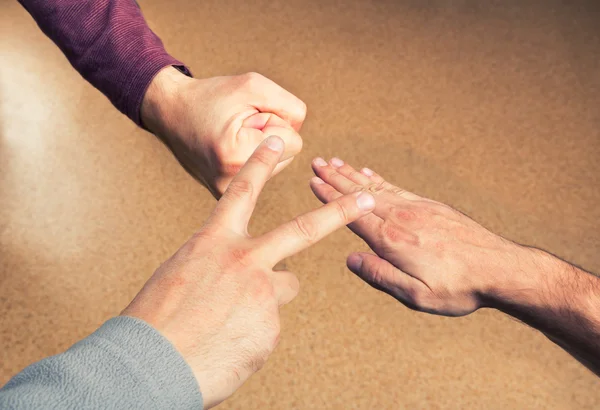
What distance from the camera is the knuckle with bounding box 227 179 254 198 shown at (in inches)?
30.3

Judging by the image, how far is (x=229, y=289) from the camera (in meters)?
0.69

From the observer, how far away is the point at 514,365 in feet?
4.63

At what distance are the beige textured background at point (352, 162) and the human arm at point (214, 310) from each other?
724 millimetres

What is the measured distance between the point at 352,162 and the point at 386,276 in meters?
0.69

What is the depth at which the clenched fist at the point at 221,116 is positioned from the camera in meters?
0.89

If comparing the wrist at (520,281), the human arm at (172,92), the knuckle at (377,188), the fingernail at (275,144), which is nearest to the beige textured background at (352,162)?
the knuckle at (377,188)

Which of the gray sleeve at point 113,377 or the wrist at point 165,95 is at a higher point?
the wrist at point 165,95

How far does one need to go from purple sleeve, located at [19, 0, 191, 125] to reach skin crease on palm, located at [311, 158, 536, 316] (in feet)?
1.45

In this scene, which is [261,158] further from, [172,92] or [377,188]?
[377,188]

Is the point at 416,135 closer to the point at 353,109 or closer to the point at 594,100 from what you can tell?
the point at 353,109

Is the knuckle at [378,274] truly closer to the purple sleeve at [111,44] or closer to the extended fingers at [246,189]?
the extended fingers at [246,189]

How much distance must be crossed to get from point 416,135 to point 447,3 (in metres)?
0.64

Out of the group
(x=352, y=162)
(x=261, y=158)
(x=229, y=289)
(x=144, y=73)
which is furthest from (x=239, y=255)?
(x=352, y=162)

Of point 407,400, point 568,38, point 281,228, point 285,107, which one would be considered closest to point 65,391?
point 281,228
